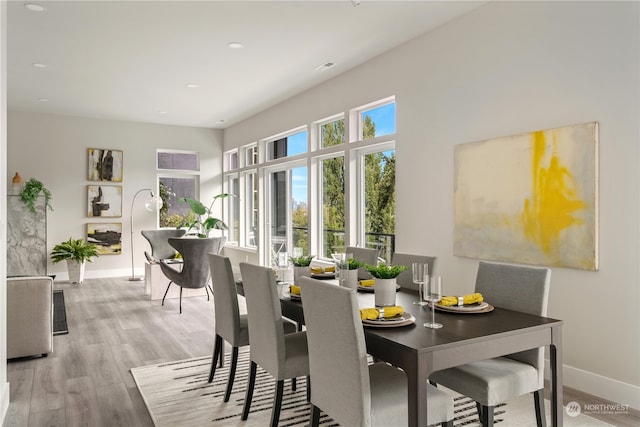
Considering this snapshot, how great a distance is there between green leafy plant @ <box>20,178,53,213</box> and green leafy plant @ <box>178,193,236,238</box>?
2132mm

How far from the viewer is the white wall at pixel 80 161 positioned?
8117 millimetres

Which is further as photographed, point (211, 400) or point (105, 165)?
point (105, 165)

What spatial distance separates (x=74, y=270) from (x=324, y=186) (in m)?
4.61

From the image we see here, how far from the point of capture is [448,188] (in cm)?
425

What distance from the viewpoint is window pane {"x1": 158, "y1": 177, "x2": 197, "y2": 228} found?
924 cm

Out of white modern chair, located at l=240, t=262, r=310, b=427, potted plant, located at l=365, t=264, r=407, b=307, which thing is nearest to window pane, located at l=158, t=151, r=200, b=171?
white modern chair, located at l=240, t=262, r=310, b=427

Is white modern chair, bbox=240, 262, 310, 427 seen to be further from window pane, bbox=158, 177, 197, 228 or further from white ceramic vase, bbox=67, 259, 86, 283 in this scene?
window pane, bbox=158, 177, 197, 228

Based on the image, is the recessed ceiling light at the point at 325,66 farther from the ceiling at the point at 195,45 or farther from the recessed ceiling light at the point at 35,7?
the recessed ceiling light at the point at 35,7

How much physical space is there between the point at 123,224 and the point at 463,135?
6.84m

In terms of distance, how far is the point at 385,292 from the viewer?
2.49m

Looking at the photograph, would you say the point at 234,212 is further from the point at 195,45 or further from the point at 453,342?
the point at 453,342

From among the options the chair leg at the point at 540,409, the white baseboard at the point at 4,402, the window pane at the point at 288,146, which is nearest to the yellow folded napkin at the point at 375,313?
the chair leg at the point at 540,409

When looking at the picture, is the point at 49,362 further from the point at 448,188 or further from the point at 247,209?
the point at 247,209

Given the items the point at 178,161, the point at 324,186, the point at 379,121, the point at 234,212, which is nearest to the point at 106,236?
the point at 178,161
